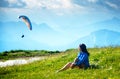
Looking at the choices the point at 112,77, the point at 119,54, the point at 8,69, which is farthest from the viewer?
the point at 8,69

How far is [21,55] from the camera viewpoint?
55.0m

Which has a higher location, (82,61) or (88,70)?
(82,61)

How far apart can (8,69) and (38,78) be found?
34.0 feet

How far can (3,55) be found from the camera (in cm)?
5631

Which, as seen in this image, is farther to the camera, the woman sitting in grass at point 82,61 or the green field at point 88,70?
the woman sitting in grass at point 82,61

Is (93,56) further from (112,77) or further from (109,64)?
(112,77)

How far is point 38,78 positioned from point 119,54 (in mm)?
7772

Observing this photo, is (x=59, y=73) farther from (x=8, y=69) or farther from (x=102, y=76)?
(x=8, y=69)

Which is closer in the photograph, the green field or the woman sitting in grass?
the green field

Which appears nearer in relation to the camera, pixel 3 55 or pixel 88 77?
pixel 88 77

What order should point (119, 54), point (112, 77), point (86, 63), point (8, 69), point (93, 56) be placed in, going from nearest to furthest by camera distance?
point (112, 77)
point (86, 63)
point (119, 54)
point (93, 56)
point (8, 69)

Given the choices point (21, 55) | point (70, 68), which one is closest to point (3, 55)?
point (21, 55)

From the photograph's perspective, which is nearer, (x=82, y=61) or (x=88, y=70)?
(x=88, y=70)

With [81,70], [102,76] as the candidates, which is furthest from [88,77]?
[81,70]
